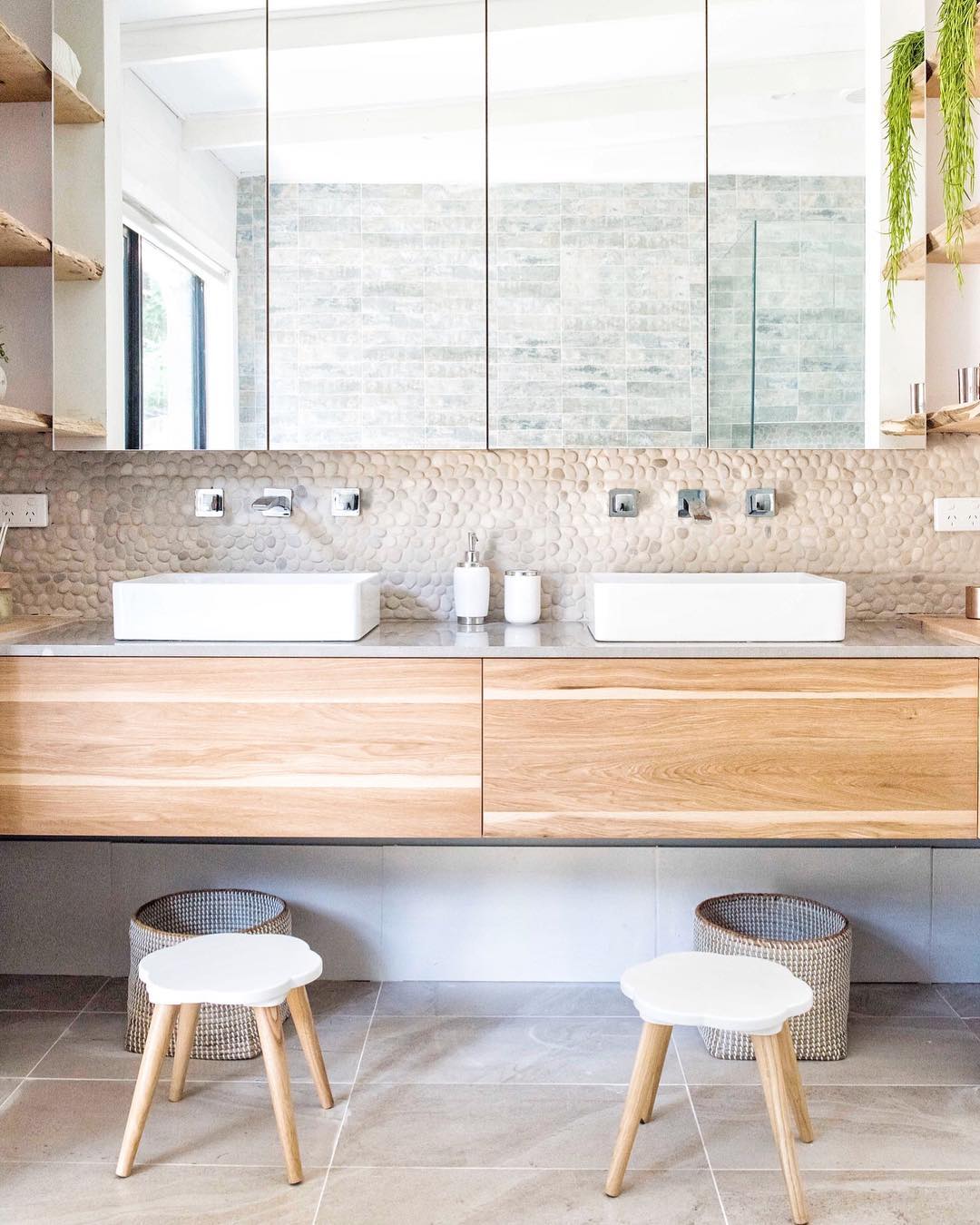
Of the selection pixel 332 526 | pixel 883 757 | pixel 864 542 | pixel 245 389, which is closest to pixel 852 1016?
pixel 883 757

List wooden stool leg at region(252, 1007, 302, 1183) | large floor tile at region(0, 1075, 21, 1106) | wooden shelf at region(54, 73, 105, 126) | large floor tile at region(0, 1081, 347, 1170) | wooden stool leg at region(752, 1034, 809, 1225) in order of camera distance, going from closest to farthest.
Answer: wooden stool leg at region(752, 1034, 809, 1225)
wooden stool leg at region(252, 1007, 302, 1183)
large floor tile at region(0, 1081, 347, 1170)
large floor tile at region(0, 1075, 21, 1106)
wooden shelf at region(54, 73, 105, 126)

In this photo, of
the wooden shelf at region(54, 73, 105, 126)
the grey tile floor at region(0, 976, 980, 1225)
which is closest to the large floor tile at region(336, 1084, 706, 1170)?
the grey tile floor at region(0, 976, 980, 1225)

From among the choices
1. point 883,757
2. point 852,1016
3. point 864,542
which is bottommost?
point 852,1016

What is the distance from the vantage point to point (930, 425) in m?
2.74

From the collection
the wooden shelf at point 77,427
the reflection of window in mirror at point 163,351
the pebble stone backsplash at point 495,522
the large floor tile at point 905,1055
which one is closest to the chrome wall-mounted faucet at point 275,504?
the pebble stone backsplash at point 495,522

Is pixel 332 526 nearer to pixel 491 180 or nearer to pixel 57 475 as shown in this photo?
pixel 57 475

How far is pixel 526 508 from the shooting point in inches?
113

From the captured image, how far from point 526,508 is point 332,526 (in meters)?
0.51

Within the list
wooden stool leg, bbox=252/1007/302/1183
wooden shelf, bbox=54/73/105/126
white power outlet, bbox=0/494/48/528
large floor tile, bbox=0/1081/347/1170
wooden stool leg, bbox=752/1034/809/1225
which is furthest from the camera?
white power outlet, bbox=0/494/48/528

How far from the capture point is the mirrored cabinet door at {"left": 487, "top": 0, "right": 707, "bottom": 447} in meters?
2.74

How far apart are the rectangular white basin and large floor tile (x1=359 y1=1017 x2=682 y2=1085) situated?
91cm

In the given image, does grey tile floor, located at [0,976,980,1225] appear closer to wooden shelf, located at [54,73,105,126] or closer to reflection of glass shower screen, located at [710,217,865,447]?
reflection of glass shower screen, located at [710,217,865,447]

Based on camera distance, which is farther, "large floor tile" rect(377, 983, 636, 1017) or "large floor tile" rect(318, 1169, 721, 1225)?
"large floor tile" rect(377, 983, 636, 1017)

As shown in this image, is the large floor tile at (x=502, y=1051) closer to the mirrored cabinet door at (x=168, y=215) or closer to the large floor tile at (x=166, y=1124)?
the large floor tile at (x=166, y=1124)
